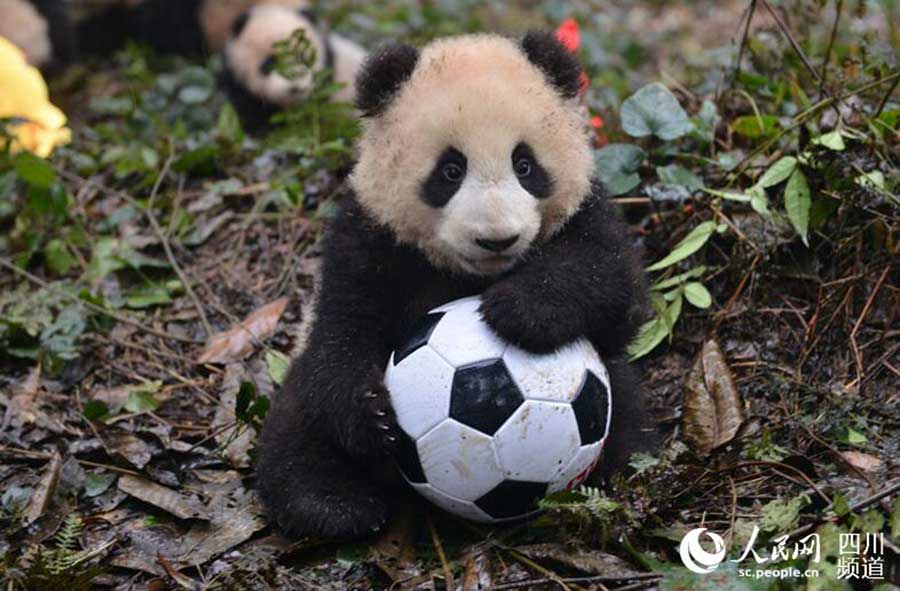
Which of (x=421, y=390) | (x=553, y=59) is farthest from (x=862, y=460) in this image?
(x=553, y=59)

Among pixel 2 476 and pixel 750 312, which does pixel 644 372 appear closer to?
pixel 750 312

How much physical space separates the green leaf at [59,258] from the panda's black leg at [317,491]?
8.00 feet

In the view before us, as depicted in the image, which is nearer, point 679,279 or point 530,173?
point 530,173

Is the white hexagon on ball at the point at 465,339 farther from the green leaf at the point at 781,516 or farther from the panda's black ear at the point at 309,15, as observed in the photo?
the panda's black ear at the point at 309,15

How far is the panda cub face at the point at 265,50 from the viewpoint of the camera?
872cm

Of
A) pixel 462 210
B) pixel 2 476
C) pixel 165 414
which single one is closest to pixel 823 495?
pixel 462 210

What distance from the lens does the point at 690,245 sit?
4.86 m

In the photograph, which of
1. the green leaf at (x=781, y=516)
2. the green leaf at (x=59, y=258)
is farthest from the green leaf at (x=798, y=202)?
the green leaf at (x=59, y=258)

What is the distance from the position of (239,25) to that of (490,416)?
666 centimetres

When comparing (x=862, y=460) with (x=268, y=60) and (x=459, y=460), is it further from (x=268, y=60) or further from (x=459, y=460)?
(x=268, y=60)

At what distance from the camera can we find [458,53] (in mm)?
3977

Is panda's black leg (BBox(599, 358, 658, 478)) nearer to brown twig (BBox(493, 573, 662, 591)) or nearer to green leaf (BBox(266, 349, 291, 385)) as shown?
brown twig (BBox(493, 573, 662, 591))

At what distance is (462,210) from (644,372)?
1.62m

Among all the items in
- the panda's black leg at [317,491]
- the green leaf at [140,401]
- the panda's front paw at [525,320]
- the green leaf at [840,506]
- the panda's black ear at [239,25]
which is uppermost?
the panda's front paw at [525,320]
